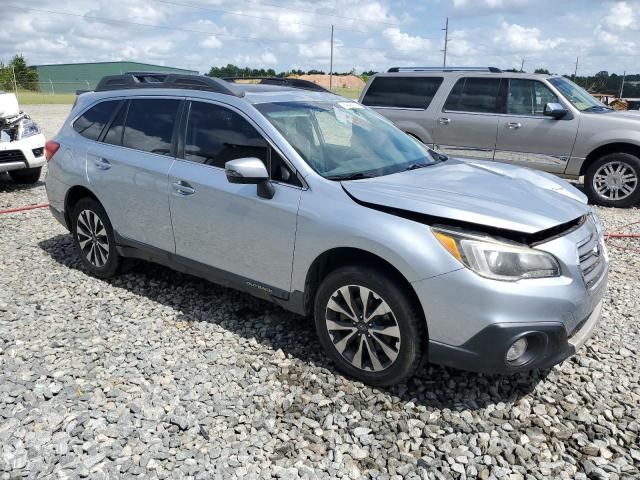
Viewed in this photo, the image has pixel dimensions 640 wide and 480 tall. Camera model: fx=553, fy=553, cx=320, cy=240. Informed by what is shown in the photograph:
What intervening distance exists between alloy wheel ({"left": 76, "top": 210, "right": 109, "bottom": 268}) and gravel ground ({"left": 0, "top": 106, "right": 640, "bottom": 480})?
68 cm

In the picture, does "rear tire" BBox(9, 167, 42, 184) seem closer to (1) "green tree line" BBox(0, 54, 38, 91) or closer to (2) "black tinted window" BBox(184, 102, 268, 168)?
(2) "black tinted window" BBox(184, 102, 268, 168)

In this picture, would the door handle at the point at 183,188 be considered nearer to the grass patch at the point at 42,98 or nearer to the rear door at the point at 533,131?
the rear door at the point at 533,131

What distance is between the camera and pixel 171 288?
498 centimetres

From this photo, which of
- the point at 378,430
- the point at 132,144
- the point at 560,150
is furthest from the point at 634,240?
the point at 132,144

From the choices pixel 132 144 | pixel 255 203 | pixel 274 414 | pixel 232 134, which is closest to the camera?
pixel 274 414

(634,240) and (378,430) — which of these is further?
(634,240)

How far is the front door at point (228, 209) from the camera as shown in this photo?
11.7ft

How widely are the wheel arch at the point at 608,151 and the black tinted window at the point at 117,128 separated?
659 centimetres

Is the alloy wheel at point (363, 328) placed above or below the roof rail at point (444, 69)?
below

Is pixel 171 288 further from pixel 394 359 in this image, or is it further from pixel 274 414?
pixel 394 359

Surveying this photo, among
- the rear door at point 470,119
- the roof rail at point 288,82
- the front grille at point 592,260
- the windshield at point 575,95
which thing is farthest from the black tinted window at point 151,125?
the windshield at point 575,95

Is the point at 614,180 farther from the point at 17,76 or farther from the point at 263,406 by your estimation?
the point at 17,76

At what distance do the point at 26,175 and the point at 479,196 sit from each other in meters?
8.67

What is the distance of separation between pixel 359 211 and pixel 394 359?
880 millimetres
